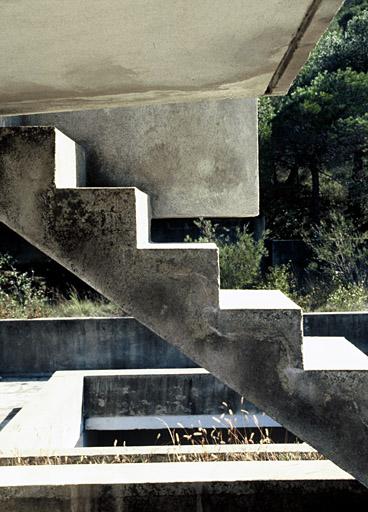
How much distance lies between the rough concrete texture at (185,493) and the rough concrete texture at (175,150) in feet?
4.53

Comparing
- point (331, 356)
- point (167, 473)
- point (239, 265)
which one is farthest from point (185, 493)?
point (239, 265)

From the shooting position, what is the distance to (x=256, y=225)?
19.9 m

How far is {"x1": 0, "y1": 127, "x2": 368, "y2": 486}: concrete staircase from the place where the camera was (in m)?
2.77

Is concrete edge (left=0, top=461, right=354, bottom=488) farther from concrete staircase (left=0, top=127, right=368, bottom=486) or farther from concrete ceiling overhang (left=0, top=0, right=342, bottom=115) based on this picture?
concrete ceiling overhang (left=0, top=0, right=342, bottom=115)

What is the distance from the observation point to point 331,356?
9.95 ft

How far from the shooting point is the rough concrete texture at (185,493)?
3469mm

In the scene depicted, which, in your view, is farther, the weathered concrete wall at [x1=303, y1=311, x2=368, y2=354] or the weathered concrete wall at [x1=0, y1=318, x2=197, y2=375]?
the weathered concrete wall at [x1=303, y1=311, x2=368, y2=354]

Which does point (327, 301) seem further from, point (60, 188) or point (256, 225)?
point (60, 188)

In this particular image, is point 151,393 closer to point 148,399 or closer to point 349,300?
point 148,399

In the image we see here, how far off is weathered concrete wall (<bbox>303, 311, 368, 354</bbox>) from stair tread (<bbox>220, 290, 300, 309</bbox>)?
7196 mm

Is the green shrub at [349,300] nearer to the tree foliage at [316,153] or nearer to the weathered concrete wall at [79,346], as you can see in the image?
the weathered concrete wall at [79,346]

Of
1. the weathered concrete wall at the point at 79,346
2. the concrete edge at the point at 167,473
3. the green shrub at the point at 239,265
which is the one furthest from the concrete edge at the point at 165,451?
the green shrub at the point at 239,265

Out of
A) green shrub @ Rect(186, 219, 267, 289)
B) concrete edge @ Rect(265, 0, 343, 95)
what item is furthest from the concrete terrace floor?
concrete edge @ Rect(265, 0, 343, 95)

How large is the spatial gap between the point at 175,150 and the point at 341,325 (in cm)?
741
